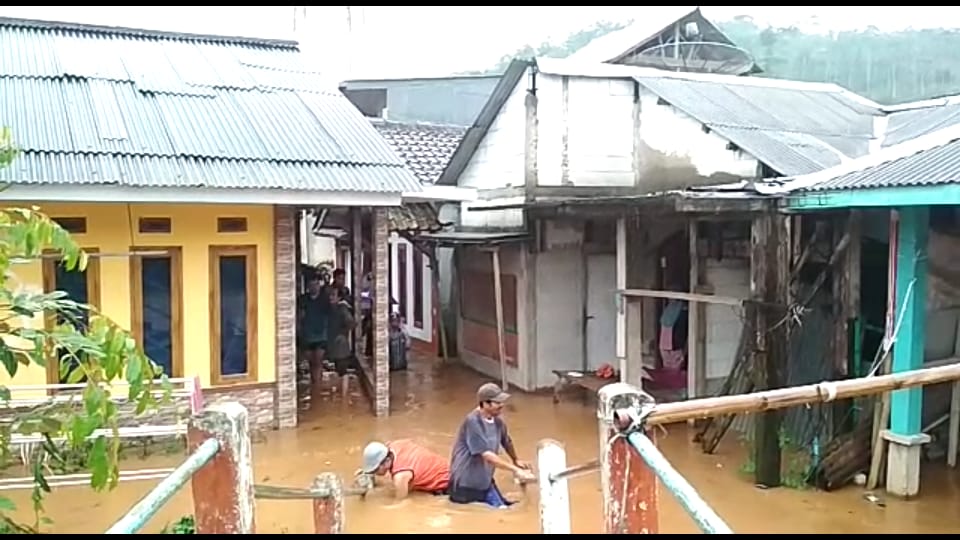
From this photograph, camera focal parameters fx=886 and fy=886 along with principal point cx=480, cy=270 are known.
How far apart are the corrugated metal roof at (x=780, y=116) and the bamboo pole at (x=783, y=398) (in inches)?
235

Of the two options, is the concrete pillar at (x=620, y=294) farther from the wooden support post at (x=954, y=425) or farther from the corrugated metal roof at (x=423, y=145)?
the corrugated metal roof at (x=423, y=145)

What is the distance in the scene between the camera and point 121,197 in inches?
334

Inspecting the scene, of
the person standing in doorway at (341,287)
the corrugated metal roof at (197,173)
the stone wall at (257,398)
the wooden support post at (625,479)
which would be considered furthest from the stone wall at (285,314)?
the wooden support post at (625,479)

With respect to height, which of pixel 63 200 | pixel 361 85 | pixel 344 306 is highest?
pixel 361 85

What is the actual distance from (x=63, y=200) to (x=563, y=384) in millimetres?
6413

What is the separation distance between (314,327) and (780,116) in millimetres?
6590

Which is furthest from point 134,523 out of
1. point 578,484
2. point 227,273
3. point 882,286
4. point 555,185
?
point 555,185

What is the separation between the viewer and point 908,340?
7281 millimetres

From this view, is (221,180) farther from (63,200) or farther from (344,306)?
(344,306)

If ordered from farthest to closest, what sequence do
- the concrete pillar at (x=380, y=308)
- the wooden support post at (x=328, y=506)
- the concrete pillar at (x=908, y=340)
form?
the concrete pillar at (x=380, y=308), the concrete pillar at (x=908, y=340), the wooden support post at (x=328, y=506)

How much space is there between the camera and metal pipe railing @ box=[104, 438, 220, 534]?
213 cm

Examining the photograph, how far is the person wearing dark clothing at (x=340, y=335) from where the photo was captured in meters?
11.8

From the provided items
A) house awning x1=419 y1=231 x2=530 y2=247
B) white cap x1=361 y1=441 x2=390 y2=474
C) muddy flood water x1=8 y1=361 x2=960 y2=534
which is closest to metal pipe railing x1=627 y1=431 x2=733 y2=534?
muddy flood water x1=8 y1=361 x2=960 y2=534

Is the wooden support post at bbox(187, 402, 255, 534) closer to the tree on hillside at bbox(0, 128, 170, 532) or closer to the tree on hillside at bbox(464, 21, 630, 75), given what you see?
the tree on hillside at bbox(0, 128, 170, 532)
